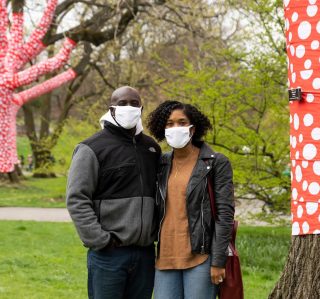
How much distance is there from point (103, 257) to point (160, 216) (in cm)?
40

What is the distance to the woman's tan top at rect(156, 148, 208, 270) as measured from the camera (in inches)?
138

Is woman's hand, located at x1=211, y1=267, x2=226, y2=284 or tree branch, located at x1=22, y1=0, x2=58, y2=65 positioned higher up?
tree branch, located at x1=22, y1=0, x2=58, y2=65

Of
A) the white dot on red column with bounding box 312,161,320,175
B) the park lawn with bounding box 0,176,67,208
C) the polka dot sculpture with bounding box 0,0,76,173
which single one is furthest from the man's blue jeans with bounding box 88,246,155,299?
the park lawn with bounding box 0,176,67,208

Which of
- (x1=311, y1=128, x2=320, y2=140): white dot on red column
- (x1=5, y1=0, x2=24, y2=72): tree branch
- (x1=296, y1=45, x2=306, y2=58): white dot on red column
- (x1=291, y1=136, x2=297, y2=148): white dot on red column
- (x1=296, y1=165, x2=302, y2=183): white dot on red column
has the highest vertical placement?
(x1=5, y1=0, x2=24, y2=72): tree branch

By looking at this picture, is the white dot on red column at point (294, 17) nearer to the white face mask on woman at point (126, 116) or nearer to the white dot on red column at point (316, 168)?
the white dot on red column at point (316, 168)

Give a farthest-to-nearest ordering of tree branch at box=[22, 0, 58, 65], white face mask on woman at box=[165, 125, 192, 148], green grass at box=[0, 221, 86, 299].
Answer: tree branch at box=[22, 0, 58, 65] → green grass at box=[0, 221, 86, 299] → white face mask on woman at box=[165, 125, 192, 148]

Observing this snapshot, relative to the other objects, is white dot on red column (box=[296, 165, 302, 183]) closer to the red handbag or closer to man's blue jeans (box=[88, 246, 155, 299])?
the red handbag

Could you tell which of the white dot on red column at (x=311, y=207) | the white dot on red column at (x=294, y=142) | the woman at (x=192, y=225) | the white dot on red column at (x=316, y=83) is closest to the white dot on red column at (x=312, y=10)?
the white dot on red column at (x=316, y=83)

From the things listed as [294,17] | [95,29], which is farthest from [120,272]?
[95,29]

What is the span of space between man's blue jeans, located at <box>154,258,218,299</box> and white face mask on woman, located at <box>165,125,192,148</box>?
2.24 ft

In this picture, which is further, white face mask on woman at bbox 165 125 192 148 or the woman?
white face mask on woman at bbox 165 125 192 148

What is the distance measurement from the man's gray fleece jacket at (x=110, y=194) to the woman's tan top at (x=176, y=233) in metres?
0.11

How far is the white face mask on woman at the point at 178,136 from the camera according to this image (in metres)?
3.62

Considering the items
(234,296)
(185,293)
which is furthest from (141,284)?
(234,296)
